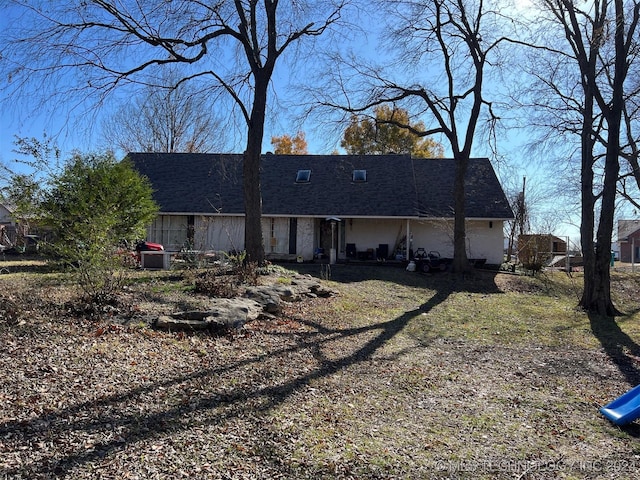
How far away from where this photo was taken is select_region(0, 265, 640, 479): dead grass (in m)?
3.34

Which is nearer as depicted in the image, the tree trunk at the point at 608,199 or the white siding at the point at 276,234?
the tree trunk at the point at 608,199

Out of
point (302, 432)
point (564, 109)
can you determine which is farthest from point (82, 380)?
point (564, 109)

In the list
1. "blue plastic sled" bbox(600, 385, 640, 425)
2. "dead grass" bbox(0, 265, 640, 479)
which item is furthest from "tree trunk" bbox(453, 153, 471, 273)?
"blue plastic sled" bbox(600, 385, 640, 425)

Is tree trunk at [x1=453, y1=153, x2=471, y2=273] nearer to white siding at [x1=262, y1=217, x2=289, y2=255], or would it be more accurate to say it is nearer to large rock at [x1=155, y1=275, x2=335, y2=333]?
white siding at [x1=262, y1=217, x2=289, y2=255]

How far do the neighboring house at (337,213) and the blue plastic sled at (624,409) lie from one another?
15464 millimetres

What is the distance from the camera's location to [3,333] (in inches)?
203

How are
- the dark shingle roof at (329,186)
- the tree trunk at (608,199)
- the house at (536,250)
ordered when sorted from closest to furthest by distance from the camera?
the tree trunk at (608,199)
the house at (536,250)
the dark shingle roof at (329,186)

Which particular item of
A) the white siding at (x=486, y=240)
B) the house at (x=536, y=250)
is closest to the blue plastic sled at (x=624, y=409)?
the house at (x=536, y=250)

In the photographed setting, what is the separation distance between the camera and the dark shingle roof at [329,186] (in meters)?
21.3

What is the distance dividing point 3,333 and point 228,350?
260cm

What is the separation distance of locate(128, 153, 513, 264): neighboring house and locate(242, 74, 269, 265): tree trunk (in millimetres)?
7756

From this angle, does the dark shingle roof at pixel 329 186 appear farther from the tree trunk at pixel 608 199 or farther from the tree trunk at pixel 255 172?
the tree trunk at pixel 608 199

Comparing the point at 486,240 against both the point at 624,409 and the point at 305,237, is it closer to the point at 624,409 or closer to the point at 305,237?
the point at 305,237

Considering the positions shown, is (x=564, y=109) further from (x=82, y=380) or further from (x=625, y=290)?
(x=82, y=380)
